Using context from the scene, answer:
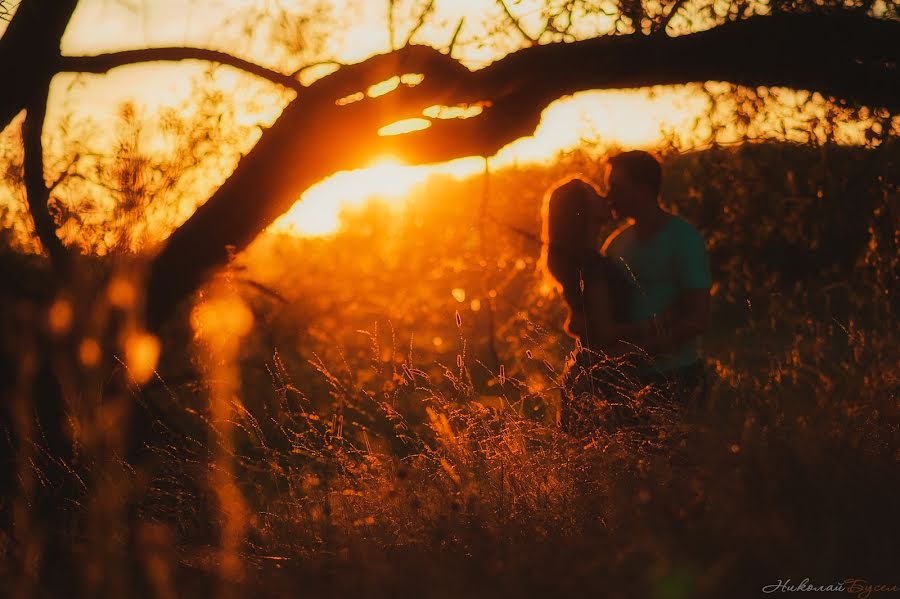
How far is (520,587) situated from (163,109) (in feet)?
17.0

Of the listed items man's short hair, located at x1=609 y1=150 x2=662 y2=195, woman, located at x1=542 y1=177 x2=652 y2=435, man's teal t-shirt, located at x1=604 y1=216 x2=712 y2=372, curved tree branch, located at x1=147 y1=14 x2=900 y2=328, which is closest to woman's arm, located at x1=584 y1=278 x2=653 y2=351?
woman, located at x1=542 y1=177 x2=652 y2=435

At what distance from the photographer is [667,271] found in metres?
4.66

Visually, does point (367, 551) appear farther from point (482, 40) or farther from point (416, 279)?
point (416, 279)

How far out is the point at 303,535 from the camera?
450 centimetres

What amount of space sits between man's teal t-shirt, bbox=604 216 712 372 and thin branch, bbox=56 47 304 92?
3106mm

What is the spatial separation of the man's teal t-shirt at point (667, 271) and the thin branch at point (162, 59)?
3106 millimetres

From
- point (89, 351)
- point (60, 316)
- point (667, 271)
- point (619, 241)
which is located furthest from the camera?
point (60, 316)

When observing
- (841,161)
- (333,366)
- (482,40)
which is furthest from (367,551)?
(333,366)

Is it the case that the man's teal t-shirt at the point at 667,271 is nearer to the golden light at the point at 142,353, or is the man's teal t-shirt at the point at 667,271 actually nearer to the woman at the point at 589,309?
the woman at the point at 589,309

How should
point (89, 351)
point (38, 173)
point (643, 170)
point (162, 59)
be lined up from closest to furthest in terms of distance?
1. point (643, 170)
2. point (89, 351)
3. point (38, 173)
4. point (162, 59)

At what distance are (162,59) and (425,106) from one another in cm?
185

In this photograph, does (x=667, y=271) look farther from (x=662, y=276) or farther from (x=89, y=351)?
(x=89, y=351)

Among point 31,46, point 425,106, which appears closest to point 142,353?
point 31,46

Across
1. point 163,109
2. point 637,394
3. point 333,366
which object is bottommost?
point 333,366
